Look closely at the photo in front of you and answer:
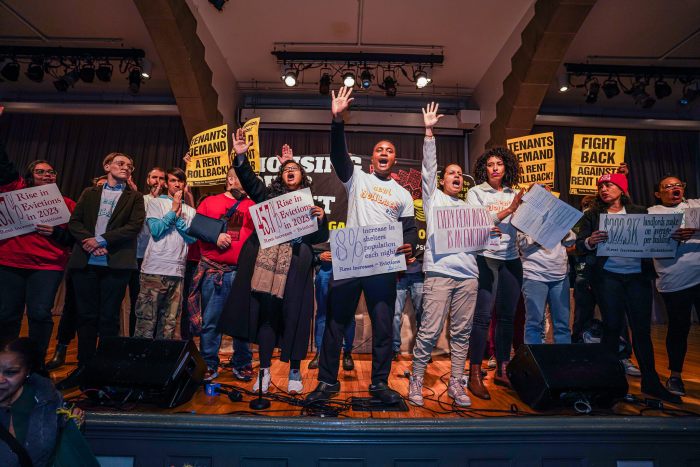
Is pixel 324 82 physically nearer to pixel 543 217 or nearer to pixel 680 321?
pixel 543 217

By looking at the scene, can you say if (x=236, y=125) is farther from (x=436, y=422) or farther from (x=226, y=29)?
(x=436, y=422)

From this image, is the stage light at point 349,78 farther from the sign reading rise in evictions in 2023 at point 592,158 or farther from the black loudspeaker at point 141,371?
the black loudspeaker at point 141,371

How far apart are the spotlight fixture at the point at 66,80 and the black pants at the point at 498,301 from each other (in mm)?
7731

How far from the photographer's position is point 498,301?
9.77 feet

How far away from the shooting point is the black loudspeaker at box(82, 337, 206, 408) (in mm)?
2289

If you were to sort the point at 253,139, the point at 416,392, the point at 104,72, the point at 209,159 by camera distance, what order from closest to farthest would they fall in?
the point at 416,392, the point at 253,139, the point at 209,159, the point at 104,72

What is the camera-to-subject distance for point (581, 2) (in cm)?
484

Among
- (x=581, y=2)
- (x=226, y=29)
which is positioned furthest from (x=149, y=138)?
(x=581, y=2)

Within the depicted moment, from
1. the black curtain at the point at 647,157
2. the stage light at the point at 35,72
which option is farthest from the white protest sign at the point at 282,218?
the black curtain at the point at 647,157

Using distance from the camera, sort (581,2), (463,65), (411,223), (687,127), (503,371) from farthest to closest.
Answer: (687,127), (463,65), (581,2), (503,371), (411,223)

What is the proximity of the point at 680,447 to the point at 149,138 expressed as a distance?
923 centimetres

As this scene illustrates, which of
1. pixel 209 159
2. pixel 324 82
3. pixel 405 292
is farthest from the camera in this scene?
pixel 324 82

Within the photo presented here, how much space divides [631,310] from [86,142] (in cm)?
987

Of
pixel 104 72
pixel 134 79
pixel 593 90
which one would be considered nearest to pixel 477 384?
pixel 593 90
